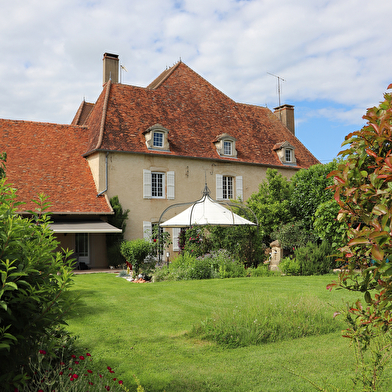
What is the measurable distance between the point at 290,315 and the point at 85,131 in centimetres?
1976

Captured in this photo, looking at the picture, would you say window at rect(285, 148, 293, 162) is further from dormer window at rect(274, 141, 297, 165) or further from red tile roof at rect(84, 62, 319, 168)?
red tile roof at rect(84, 62, 319, 168)

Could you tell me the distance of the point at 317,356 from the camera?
18.4 ft

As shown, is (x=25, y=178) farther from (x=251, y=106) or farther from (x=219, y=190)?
(x=251, y=106)

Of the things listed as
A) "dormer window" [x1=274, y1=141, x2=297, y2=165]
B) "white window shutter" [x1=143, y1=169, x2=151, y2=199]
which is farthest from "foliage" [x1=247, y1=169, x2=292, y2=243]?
"dormer window" [x1=274, y1=141, x2=297, y2=165]

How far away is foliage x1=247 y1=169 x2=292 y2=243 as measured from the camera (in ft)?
64.7

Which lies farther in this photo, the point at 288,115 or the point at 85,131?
the point at 288,115

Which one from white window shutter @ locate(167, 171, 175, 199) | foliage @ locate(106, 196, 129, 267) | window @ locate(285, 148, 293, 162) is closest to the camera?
foliage @ locate(106, 196, 129, 267)

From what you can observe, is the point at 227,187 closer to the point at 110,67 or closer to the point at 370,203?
the point at 110,67

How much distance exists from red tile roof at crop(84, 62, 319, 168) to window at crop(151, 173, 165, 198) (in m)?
1.58

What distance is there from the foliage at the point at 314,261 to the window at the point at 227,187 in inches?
364

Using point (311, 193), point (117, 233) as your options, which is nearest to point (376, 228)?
point (311, 193)

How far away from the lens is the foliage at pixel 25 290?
314 centimetres

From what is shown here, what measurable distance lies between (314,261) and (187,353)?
1082 centimetres

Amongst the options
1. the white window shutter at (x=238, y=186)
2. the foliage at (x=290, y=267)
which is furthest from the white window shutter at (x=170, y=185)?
the foliage at (x=290, y=267)
